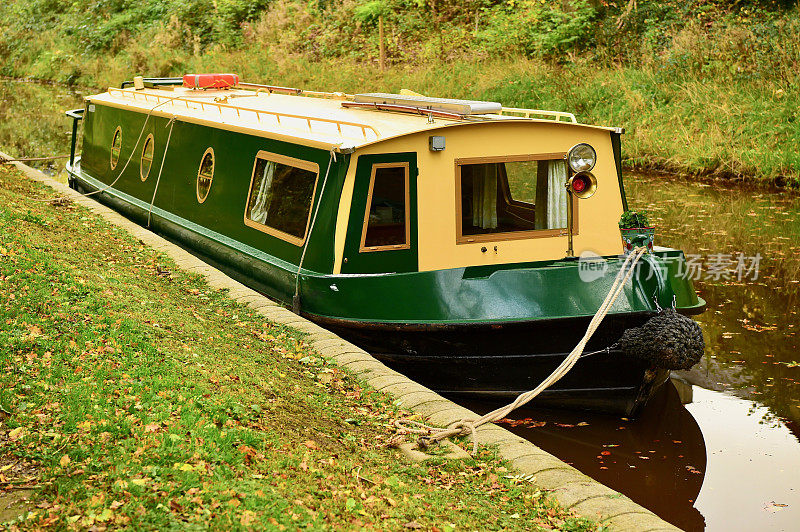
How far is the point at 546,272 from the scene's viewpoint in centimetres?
712

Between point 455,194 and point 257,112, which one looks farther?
point 257,112

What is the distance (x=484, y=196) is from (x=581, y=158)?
Result: 89 centimetres

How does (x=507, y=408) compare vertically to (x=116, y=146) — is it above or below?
below

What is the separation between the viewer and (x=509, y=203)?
8.08 metres

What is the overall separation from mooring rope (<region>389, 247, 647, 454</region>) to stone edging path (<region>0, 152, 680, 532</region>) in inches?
3.9

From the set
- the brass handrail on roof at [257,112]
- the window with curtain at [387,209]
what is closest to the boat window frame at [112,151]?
the brass handrail on roof at [257,112]

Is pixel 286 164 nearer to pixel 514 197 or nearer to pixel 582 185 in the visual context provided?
pixel 514 197

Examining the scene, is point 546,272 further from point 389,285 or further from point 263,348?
point 263,348

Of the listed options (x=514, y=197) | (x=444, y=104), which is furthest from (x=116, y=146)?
(x=514, y=197)

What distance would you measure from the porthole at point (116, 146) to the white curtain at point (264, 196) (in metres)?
5.06

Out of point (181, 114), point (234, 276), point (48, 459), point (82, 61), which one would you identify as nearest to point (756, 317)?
point (234, 276)

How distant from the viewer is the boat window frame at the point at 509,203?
7.72 meters

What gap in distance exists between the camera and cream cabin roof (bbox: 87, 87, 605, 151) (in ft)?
25.5

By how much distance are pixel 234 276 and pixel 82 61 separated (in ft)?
106
